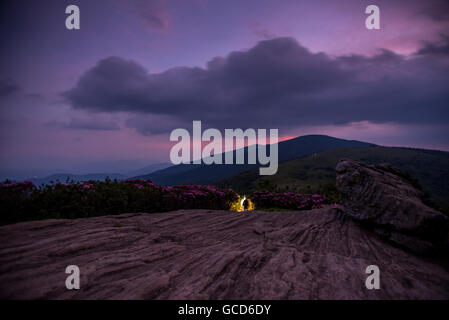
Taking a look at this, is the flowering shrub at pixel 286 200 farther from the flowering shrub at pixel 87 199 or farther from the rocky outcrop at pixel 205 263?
the rocky outcrop at pixel 205 263

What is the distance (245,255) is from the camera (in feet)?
15.8

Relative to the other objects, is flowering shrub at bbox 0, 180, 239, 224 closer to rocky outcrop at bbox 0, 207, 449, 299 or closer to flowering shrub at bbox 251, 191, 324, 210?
rocky outcrop at bbox 0, 207, 449, 299

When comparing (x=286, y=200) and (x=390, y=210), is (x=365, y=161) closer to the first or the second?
(x=286, y=200)

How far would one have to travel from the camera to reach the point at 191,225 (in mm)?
7480

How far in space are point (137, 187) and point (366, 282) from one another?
9.58 m

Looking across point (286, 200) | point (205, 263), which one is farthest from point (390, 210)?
point (286, 200)

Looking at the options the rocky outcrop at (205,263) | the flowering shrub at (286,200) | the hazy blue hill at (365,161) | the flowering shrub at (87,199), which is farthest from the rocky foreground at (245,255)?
the hazy blue hill at (365,161)

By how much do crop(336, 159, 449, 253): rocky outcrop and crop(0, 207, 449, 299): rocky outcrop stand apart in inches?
15.7

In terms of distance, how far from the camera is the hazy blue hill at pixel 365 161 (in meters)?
87.0

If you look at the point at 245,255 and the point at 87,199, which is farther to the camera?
the point at 87,199

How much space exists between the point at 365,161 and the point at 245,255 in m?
138

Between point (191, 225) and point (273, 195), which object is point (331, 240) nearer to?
point (191, 225)

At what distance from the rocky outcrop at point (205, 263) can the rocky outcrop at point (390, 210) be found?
0.40 meters
